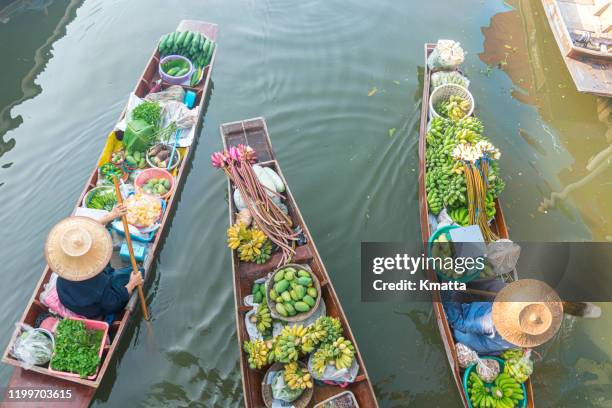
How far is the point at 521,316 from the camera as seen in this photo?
149 inches

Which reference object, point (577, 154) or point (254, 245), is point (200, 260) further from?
point (577, 154)

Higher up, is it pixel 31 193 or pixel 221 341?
pixel 31 193

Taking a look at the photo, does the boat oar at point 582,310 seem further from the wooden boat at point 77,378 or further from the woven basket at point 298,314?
the wooden boat at point 77,378

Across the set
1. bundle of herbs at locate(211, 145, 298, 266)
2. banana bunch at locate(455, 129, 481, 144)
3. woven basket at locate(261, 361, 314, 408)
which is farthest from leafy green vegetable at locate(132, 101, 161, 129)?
banana bunch at locate(455, 129, 481, 144)

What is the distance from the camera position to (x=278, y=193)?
5.73 m

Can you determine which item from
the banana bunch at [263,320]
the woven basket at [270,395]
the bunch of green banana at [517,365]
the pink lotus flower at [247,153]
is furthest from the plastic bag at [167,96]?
the bunch of green banana at [517,365]

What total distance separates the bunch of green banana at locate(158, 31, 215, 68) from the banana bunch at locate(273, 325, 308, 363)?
5856mm

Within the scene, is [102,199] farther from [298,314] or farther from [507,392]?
[507,392]

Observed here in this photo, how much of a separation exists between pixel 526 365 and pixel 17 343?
5.86m

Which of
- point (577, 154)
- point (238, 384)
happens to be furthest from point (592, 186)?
point (238, 384)

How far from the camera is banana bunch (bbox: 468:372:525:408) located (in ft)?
14.4

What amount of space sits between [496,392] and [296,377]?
2327 mm

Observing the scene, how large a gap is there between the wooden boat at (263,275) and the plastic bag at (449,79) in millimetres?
3450

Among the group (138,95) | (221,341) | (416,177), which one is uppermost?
(138,95)
